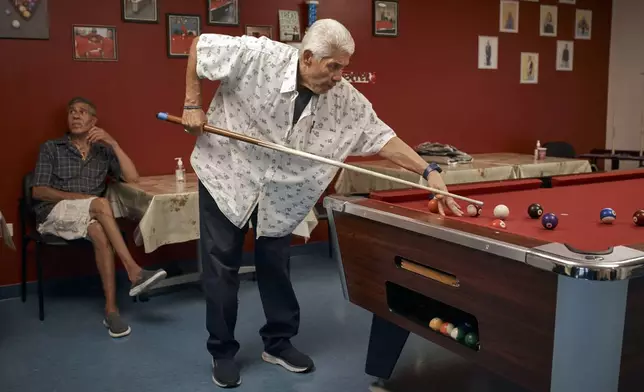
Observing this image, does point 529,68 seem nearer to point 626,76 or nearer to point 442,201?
point 626,76

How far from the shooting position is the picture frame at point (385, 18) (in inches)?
186

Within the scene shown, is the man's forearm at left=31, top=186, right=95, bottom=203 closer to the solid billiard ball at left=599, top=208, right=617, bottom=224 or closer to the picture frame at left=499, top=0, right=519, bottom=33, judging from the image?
the solid billiard ball at left=599, top=208, right=617, bottom=224

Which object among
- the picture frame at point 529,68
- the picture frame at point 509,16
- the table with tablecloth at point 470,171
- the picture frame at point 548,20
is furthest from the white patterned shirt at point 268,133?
the picture frame at point 548,20

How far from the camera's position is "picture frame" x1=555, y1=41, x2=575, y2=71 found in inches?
227

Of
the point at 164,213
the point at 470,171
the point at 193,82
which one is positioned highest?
the point at 193,82

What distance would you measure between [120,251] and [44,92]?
1.10m

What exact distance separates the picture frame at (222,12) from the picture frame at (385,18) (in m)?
1.10

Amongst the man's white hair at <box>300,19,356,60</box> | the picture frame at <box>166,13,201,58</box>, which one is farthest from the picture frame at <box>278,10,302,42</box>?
the man's white hair at <box>300,19,356,60</box>

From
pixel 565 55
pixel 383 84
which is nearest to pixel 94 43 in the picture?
pixel 383 84

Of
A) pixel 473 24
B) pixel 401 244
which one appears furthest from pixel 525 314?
pixel 473 24

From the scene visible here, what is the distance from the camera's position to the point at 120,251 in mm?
3355

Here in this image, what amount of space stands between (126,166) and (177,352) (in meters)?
1.26

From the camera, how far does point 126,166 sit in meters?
3.68

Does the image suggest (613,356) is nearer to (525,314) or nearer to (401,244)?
(525,314)
